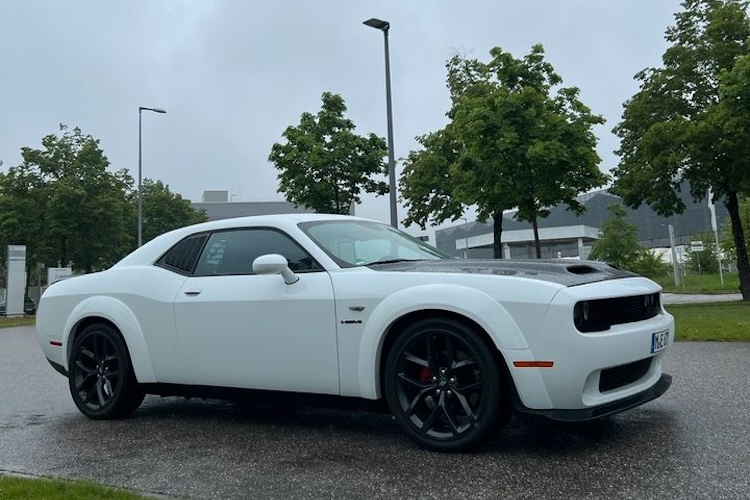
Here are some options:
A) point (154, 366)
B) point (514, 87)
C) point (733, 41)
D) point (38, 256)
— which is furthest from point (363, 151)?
point (38, 256)

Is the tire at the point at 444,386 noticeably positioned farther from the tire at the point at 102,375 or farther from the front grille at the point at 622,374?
the tire at the point at 102,375

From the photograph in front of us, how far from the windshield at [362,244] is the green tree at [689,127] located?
1597 centimetres

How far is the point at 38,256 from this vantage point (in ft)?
113

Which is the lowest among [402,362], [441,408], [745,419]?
[745,419]

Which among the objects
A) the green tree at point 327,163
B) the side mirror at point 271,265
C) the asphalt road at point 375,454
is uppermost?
the green tree at point 327,163

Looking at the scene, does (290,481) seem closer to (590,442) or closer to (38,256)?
(590,442)

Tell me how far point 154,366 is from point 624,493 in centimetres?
338

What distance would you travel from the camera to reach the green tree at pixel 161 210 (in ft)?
165

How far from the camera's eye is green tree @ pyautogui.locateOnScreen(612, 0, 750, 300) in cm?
1888

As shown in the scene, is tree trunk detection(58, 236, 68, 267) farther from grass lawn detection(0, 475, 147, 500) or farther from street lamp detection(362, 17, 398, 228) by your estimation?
grass lawn detection(0, 475, 147, 500)

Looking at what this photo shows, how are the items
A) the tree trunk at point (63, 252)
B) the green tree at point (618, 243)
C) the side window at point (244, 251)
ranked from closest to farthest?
the side window at point (244, 251) → the tree trunk at point (63, 252) → the green tree at point (618, 243)

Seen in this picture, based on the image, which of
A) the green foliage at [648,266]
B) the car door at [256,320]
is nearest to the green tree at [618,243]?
the green foliage at [648,266]

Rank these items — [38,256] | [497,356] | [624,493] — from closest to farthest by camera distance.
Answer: [624,493] < [497,356] < [38,256]

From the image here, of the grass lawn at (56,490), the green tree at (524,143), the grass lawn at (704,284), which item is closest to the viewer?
the grass lawn at (56,490)
